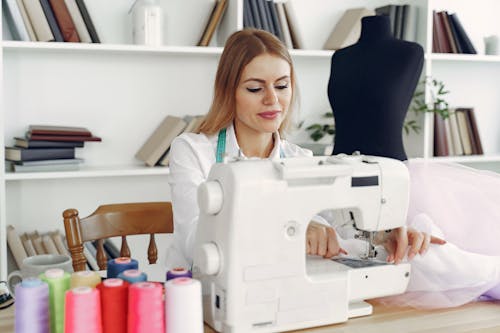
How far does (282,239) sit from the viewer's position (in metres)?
1.29

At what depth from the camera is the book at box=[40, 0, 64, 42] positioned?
2818 mm

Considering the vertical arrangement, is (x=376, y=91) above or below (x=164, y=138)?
above

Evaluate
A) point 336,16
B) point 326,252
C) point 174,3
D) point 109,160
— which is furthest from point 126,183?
point 326,252

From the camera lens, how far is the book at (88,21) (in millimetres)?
2902

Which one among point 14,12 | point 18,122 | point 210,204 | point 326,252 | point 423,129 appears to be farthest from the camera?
point 423,129

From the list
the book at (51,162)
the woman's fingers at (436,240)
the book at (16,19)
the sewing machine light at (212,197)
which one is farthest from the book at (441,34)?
the sewing machine light at (212,197)

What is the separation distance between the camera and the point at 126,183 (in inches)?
130

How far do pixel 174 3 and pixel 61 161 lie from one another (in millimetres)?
1004

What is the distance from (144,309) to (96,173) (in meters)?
1.92

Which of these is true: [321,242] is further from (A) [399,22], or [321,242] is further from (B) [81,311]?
(A) [399,22]

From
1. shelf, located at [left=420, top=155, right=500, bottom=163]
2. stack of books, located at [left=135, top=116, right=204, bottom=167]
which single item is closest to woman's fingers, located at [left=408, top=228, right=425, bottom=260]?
stack of books, located at [left=135, top=116, right=204, bottom=167]

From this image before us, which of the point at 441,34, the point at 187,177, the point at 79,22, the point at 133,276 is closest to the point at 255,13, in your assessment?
the point at 79,22

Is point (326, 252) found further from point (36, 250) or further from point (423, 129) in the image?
point (423, 129)

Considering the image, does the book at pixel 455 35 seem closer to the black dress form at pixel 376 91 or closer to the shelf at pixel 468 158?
the shelf at pixel 468 158
